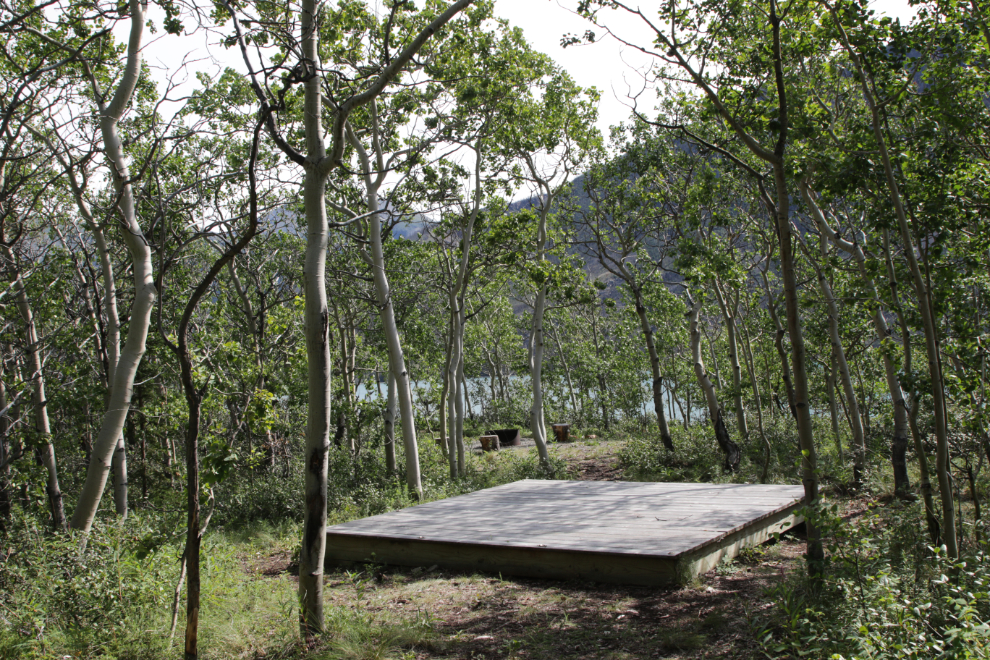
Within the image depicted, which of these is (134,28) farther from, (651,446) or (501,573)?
(651,446)

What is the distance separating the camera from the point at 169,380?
Answer: 42.3 ft

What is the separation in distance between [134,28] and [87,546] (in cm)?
430

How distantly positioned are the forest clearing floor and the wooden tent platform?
0.46 ft

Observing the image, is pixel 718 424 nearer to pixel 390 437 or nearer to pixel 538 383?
pixel 538 383

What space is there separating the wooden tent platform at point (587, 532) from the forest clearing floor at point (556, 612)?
140 millimetres

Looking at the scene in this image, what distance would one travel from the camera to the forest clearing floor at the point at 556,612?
4246mm

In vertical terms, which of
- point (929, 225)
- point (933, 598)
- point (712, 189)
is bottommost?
point (933, 598)

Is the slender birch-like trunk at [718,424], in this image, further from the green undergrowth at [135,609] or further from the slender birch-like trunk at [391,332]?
the green undergrowth at [135,609]

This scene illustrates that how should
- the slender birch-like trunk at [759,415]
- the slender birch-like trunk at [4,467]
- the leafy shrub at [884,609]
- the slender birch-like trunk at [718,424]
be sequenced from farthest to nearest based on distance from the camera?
the slender birch-like trunk at [718,424]
the slender birch-like trunk at [759,415]
the slender birch-like trunk at [4,467]
the leafy shrub at [884,609]

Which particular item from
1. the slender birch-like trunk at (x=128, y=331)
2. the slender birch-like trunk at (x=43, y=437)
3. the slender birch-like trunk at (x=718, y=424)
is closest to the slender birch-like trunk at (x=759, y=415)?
the slender birch-like trunk at (x=718, y=424)

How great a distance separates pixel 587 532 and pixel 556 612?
1.36 metres

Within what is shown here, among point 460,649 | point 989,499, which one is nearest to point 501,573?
point 460,649

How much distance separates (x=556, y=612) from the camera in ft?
16.8

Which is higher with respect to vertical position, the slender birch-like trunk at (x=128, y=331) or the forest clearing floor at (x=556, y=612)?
the slender birch-like trunk at (x=128, y=331)
